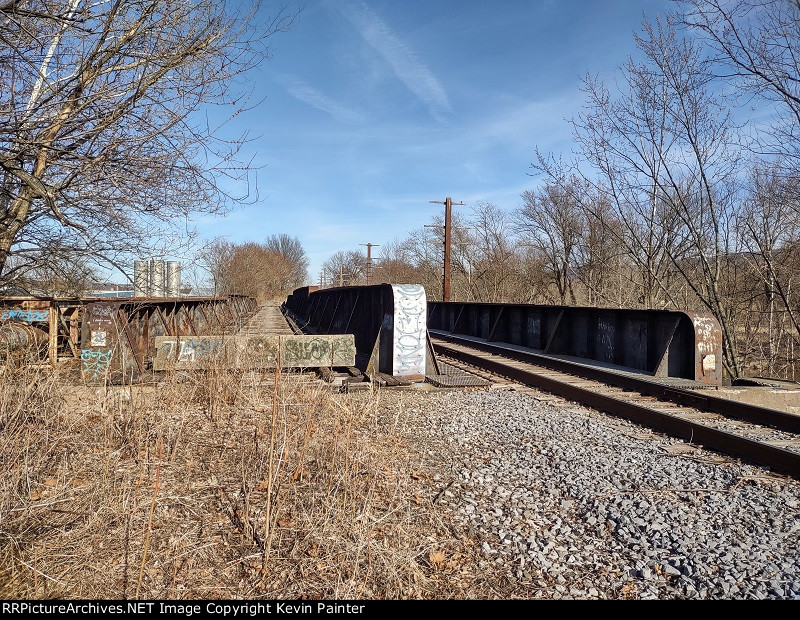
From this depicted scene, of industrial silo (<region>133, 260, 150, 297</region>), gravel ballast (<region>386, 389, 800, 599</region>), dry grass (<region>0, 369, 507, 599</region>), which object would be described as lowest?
gravel ballast (<region>386, 389, 800, 599</region>)

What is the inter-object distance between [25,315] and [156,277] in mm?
3404

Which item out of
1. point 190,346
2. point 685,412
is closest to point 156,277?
point 190,346

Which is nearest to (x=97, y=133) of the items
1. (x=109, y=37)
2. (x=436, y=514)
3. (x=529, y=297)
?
(x=109, y=37)

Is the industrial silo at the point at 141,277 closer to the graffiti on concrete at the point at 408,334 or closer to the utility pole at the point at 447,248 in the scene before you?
the graffiti on concrete at the point at 408,334

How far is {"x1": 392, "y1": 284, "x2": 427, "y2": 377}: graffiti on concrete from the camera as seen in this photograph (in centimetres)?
936

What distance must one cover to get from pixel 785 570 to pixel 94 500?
433 cm

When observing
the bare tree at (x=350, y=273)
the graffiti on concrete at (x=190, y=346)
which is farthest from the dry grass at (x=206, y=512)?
the bare tree at (x=350, y=273)

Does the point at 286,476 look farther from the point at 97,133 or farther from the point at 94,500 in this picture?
the point at 97,133

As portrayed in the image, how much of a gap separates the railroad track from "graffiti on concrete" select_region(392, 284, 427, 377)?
2178 mm

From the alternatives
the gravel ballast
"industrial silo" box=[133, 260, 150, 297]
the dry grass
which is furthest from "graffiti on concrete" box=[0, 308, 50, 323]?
the gravel ballast

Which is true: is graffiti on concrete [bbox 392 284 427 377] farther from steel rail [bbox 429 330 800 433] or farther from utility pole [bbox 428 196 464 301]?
utility pole [bbox 428 196 464 301]

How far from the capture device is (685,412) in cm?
699

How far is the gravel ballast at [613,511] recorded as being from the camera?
285 centimetres

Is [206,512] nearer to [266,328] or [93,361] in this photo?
[93,361]
